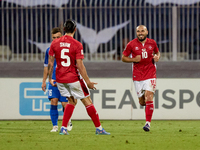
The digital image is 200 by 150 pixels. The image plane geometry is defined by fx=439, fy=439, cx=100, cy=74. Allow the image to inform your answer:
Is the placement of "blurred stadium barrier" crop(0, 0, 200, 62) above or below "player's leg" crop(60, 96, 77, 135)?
above

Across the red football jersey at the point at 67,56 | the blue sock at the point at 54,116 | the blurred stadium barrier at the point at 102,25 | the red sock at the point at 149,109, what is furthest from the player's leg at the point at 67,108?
the blurred stadium barrier at the point at 102,25

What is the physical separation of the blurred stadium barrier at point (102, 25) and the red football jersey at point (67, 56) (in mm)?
3887

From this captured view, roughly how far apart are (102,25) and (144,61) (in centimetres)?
274

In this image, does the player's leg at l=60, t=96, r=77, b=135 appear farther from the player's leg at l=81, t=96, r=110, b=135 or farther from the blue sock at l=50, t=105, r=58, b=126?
the blue sock at l=50, t=105, r=58, b=126

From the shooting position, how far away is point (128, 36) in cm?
1020

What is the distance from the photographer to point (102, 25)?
33.4ft

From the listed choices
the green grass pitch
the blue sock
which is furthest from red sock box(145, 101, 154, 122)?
the blue sock

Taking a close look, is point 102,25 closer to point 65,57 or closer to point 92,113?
point 65,57

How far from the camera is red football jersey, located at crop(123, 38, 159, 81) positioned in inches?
303

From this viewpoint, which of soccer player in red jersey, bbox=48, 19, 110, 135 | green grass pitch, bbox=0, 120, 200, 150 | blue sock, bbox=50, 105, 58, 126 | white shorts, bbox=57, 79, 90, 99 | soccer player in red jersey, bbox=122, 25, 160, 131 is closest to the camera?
green grass pitch, bbox=0, 120, 200, 150

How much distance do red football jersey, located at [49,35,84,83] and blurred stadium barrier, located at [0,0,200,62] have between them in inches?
153

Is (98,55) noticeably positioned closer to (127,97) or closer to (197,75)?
(127,97)

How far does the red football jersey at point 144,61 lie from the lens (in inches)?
303

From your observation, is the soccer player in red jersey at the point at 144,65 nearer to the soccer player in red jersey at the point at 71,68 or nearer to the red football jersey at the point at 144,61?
the red football jersey at the point at 144,61
